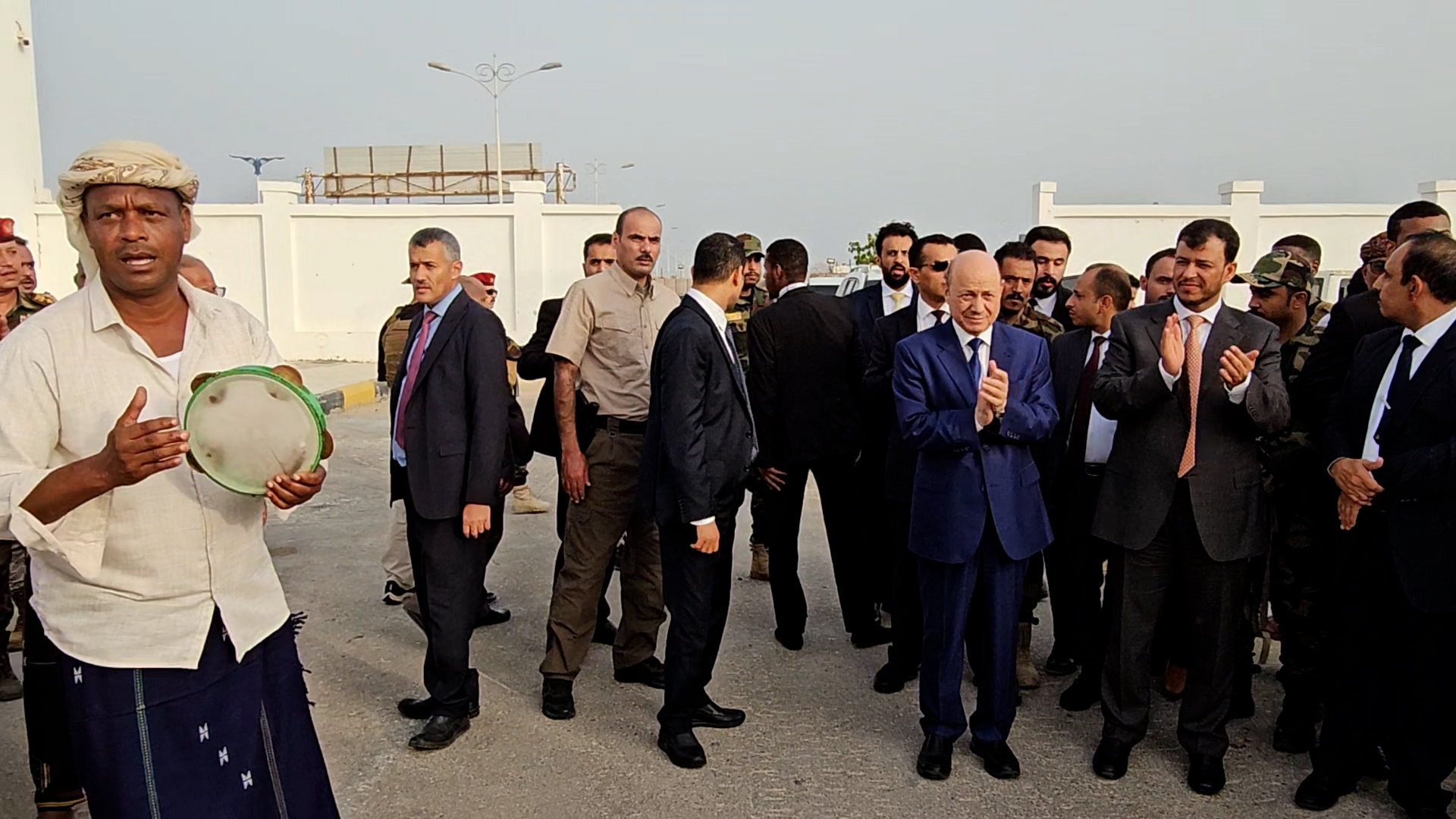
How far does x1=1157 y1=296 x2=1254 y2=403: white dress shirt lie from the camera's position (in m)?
3.69

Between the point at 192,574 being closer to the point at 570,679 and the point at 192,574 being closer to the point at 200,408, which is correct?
the point at 200,408

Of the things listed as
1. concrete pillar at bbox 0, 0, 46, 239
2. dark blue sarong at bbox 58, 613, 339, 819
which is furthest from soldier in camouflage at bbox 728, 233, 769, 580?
concrete pillar at bbox 0, 0, 46, 239

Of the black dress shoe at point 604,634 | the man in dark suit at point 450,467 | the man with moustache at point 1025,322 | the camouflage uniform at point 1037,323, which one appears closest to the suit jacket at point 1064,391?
the man with moustache at point 1025,322

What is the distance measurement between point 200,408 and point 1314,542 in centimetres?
412

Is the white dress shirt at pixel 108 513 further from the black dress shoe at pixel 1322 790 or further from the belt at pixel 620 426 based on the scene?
the black dress shoe at pixel 1322 790

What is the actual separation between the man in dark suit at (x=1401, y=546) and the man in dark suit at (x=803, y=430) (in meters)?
2.22

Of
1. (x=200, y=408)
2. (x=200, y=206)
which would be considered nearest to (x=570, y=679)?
(x=200, y=408)

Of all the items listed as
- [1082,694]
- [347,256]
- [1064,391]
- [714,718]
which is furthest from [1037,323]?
[347,256]

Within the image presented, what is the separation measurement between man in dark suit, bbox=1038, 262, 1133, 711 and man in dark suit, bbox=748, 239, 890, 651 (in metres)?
0.99

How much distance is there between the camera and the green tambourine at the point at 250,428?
92.2 inches

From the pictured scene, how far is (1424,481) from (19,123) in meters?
22.8

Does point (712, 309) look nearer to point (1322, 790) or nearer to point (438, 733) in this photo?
point (438, 733)

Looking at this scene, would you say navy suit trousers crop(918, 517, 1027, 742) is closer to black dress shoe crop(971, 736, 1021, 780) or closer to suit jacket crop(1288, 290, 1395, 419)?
black dress shoe crop(971, 736, 1021, 780)

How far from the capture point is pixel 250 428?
7.86ft
